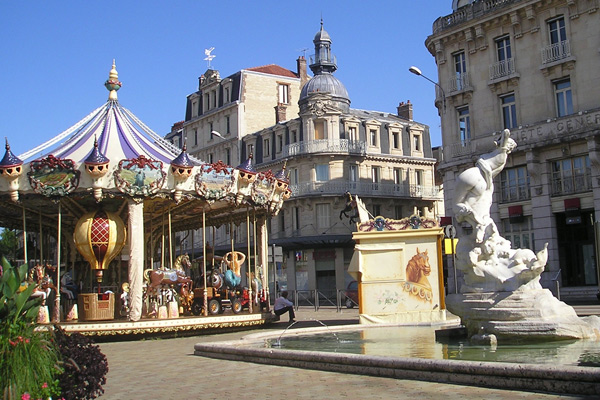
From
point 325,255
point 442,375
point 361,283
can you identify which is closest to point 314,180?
point 325,255

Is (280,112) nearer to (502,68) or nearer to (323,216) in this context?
(323,216)

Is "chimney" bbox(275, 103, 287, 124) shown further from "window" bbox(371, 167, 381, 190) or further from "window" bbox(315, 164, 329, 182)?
"window" bbox(371, 167, 381, 190)

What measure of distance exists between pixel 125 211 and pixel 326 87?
2924cm

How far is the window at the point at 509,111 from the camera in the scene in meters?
32.9

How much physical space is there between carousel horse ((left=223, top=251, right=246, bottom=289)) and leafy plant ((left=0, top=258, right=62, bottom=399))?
15686 mm

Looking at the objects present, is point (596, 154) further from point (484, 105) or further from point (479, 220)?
point (479, 220)

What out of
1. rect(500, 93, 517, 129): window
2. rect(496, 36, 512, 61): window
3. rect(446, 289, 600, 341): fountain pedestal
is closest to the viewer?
rect(446, 289, 600, 341): fountain pedestal

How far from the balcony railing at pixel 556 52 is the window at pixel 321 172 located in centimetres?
2034

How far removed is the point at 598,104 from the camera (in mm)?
29203

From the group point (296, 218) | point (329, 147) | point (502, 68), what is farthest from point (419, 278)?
point (296, 218)

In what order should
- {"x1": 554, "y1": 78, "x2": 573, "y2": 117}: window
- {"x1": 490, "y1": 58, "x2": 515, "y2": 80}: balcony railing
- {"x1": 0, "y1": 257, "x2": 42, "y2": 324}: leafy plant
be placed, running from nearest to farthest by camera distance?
{"x1": 0, "y1": 257, "x2": 42, "y2": 324}: leafy plant
{"x1": 554, "y1": 78, "x2": 573, "y2": 117}: window
{"x1": 490, "y1": 58, "x2": 515, "y2": 80}: balcony railing

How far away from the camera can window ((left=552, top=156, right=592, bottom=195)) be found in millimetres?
29672

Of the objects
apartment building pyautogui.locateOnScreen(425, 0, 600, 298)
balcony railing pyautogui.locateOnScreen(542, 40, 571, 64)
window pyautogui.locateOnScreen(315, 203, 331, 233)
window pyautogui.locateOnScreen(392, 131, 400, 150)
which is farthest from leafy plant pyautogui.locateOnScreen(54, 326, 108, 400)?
window pyautogui.locateOnScreen(392, 131, 400, 150)

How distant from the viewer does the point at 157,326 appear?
61.0 ft
